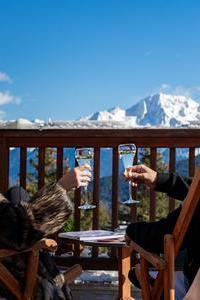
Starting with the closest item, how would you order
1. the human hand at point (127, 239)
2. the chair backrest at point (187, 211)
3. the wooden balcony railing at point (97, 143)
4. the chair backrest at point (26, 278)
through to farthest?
the chair backrest at point (187, 211)
the chair backrest at point (26, 278)
the human hand at point (127, 239)
the wooden balcony railing at point (97, 143)

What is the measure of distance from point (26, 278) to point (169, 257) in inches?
22.8

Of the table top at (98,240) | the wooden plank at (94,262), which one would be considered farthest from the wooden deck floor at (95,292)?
the table top at (98,240)

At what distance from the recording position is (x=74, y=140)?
4.45 metres

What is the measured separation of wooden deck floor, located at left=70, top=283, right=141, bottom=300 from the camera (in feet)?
13.1

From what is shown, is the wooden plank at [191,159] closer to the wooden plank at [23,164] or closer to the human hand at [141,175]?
the wooden plank at [23,164]

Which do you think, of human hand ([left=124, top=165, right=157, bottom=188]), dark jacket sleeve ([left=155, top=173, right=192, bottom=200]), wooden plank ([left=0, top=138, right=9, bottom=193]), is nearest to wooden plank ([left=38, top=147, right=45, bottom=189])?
wooden plank ([left=0, top=138, right=9, bottom=193])

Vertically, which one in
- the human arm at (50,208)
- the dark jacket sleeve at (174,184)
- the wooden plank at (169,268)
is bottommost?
the wooden plank at (169,268)

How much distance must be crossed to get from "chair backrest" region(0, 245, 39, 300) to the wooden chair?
41 centimetres

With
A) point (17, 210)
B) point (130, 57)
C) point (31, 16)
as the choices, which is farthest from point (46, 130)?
point (130, 57)

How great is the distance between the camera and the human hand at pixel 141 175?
2.85 meters

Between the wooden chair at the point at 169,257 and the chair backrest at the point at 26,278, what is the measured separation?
407 millimetres

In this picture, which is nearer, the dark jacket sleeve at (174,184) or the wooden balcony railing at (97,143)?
the dark jacket sleeve at (174,184)

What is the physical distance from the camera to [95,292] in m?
4.13

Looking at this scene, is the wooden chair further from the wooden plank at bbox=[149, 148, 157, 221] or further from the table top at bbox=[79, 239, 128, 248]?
the wooden plank at bbox=[149, 148, 157, 221]
